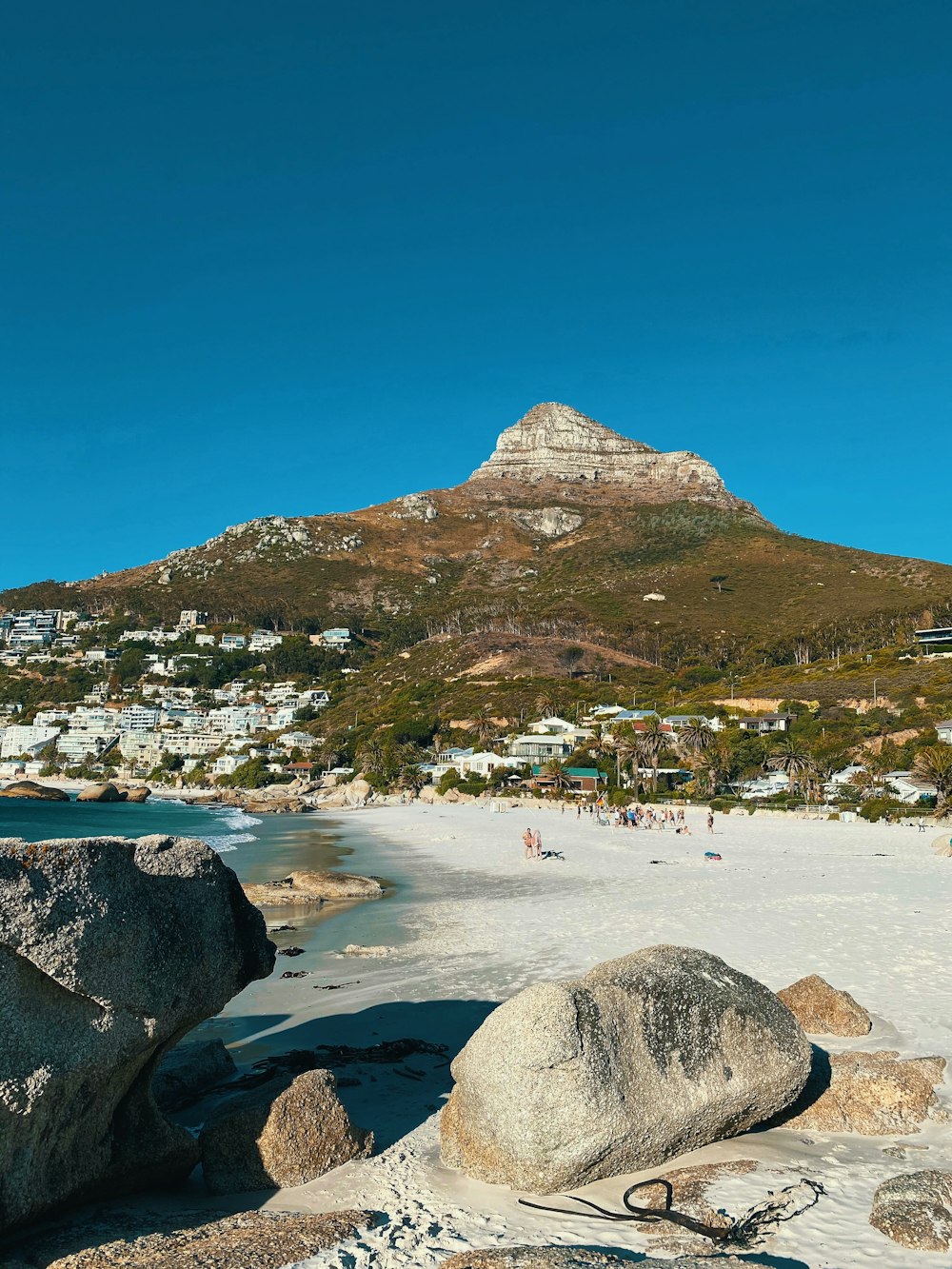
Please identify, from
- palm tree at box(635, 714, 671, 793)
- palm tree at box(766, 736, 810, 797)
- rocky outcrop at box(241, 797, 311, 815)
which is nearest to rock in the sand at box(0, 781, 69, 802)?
rocky outcrop at box(241, 797, 311, 815)

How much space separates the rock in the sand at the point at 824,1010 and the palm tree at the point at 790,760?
51.8 m

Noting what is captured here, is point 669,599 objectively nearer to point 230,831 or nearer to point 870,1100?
point 230,831

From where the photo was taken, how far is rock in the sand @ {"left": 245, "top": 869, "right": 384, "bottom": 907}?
2194 centimetres

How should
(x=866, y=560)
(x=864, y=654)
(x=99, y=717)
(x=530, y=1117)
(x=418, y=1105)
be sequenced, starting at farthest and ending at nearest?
(x=866, y=560) → (x=99, y=717) → (x=864, y=654) → (x=418, y=1105) → (x=530, y=1117)

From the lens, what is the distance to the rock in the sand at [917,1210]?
540 centimetres

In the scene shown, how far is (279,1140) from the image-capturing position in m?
6.97

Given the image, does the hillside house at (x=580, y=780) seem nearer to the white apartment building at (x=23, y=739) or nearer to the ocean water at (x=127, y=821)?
the ocean water at (x=127, y=821)

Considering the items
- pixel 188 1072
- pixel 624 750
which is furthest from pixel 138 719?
pixel 188 1072

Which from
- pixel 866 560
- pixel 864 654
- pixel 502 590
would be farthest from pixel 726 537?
pixel 864 654

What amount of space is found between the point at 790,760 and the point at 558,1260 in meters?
61.2

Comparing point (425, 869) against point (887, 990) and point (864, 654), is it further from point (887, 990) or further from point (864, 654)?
point (864, 654)

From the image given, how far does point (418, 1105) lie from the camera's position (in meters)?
8.62

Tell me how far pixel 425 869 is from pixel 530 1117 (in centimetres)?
2471

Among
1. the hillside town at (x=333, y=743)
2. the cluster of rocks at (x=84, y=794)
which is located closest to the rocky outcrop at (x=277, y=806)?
the hillside town at (x=333, y=743)
